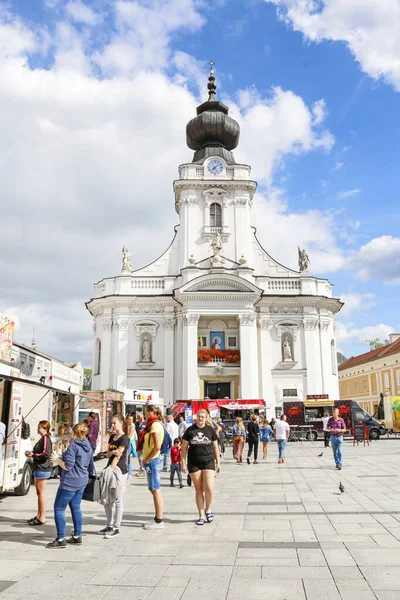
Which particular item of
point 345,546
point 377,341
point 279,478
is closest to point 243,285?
point 279,478

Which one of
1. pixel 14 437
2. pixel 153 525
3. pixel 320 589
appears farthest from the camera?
pixel 14 437

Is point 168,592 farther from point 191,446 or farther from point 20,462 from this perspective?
point 20,462

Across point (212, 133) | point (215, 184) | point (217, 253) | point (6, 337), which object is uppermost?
point (212, 133)

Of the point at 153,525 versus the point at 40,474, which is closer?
the point at 153,525

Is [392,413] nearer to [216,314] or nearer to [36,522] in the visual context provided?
[216,314]

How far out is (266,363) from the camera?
135ft

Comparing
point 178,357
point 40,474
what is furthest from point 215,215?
point 40,474

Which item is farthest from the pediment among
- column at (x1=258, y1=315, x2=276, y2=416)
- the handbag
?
the handbag

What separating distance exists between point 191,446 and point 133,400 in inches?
899

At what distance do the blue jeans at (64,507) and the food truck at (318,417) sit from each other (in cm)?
2724

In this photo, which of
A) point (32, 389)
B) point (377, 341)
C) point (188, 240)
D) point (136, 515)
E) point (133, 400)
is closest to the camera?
point (136, 515)

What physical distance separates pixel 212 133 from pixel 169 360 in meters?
21.3

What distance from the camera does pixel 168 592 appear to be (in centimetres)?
530

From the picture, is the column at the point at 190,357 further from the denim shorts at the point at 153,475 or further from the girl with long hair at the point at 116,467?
the girl with long hair at the point at 116,467
